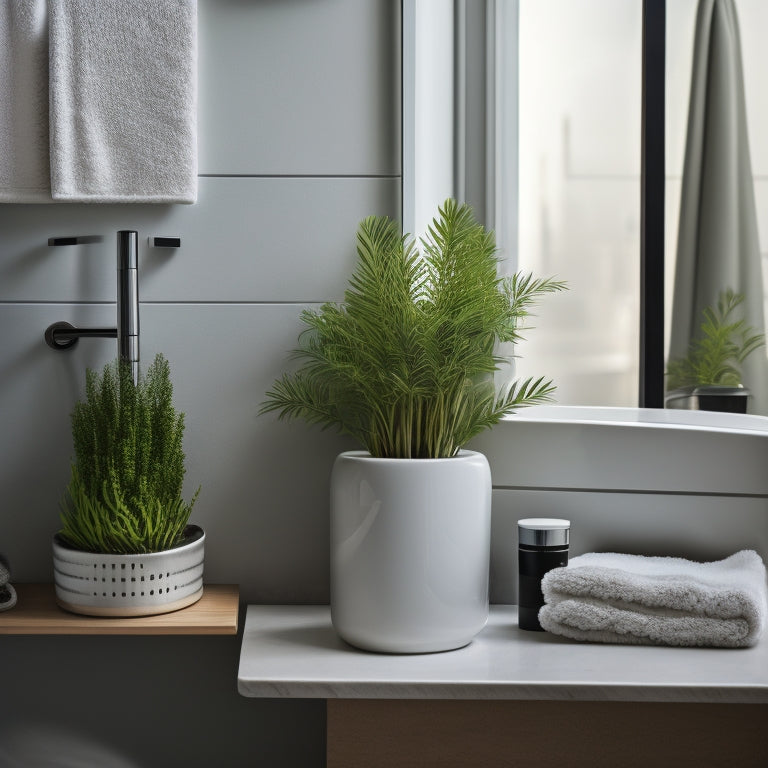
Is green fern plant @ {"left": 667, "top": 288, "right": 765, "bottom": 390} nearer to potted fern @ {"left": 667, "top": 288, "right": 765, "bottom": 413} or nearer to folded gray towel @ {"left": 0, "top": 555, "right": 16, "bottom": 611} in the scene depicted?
potted fern @ {"left": 667, "top": 288, "right": 765, "bottom": 413}

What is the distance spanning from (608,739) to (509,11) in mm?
974

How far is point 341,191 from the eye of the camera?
104 centimetres

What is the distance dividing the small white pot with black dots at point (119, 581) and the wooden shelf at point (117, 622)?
1cm

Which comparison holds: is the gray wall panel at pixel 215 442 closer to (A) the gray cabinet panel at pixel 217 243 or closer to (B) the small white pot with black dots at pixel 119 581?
(A) the gray cabinet panel at pixel 217 243

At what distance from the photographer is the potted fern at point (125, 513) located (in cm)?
89

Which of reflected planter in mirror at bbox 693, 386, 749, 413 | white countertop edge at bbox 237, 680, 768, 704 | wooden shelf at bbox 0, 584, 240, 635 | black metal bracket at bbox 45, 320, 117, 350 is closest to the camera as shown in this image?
white countertop edge at bbox 237, 680, 768, 704

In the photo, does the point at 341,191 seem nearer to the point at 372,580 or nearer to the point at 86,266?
the point at 86,266

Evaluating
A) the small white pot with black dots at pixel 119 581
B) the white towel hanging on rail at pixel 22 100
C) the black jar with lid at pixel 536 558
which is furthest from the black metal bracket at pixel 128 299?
the black jar with lid at pixel 536 558

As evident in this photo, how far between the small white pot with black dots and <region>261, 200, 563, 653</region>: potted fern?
0.19 metres

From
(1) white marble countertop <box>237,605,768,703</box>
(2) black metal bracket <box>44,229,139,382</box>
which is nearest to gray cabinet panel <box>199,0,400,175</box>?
(2) black metal bracket <box>44,229,139,382</box>

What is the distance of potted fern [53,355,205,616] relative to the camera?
0.89m

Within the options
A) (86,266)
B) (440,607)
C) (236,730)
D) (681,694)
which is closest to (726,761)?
(681,694)

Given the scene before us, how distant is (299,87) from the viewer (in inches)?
40.5

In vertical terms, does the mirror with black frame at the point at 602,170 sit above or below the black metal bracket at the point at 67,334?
above
